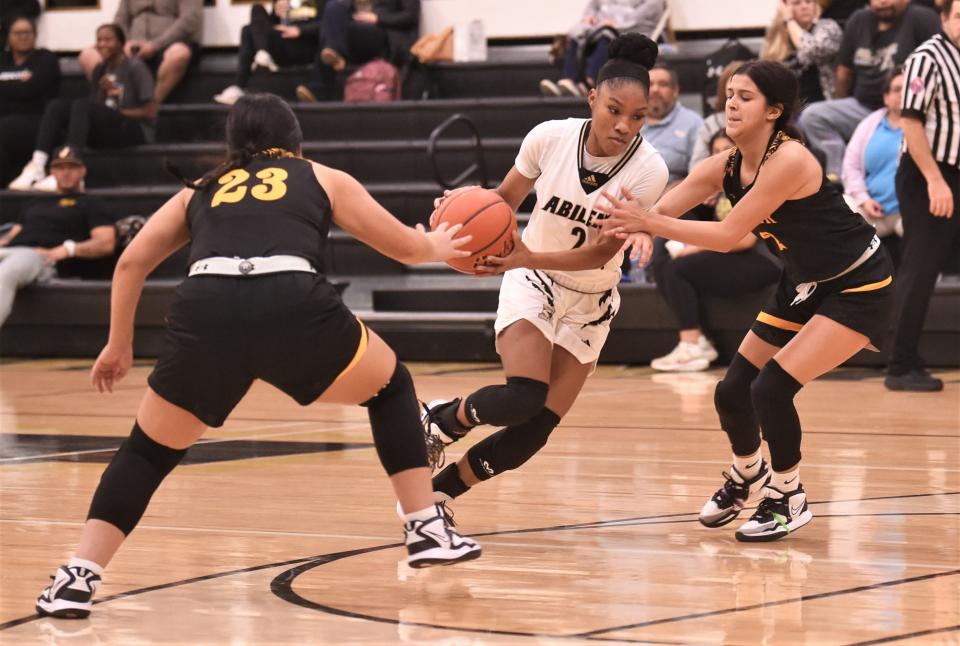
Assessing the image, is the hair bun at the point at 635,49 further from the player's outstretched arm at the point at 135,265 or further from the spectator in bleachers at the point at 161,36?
the spectator in bleachers at the point at 161,36

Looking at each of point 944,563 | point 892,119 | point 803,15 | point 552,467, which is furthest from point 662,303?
point 944,563

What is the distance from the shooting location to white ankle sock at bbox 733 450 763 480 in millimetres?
4246

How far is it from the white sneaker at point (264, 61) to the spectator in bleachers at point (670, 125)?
164 inches

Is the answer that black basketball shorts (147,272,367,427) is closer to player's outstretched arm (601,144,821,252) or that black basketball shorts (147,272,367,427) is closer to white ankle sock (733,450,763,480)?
player's outstretched arm (601,144,821,252)

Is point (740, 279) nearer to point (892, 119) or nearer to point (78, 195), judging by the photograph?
point (892, 119)

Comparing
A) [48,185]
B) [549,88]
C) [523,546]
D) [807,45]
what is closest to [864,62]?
[807,45]

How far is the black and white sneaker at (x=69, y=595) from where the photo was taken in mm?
3166

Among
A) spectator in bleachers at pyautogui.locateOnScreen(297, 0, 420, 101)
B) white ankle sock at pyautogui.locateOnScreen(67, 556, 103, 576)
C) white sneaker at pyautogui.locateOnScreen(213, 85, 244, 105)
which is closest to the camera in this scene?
white ankle sock at pyautogui.locateOnScreen(67, 556, 103, 576)

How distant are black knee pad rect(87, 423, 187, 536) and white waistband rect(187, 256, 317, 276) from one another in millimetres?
411

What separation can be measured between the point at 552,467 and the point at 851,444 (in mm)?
1327

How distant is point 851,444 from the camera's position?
229 inches

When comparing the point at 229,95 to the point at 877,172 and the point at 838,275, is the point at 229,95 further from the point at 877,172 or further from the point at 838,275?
the point at 838,275

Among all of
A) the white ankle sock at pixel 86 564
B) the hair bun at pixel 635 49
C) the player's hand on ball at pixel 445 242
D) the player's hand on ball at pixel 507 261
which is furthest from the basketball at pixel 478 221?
the white ankle sock at pixel 86 564

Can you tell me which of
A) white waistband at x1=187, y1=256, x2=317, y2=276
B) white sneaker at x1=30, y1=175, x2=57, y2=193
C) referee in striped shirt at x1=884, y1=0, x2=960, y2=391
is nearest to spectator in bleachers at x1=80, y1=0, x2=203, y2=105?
white sneaker at x1=30, y1=175, x2=57, y2=193
